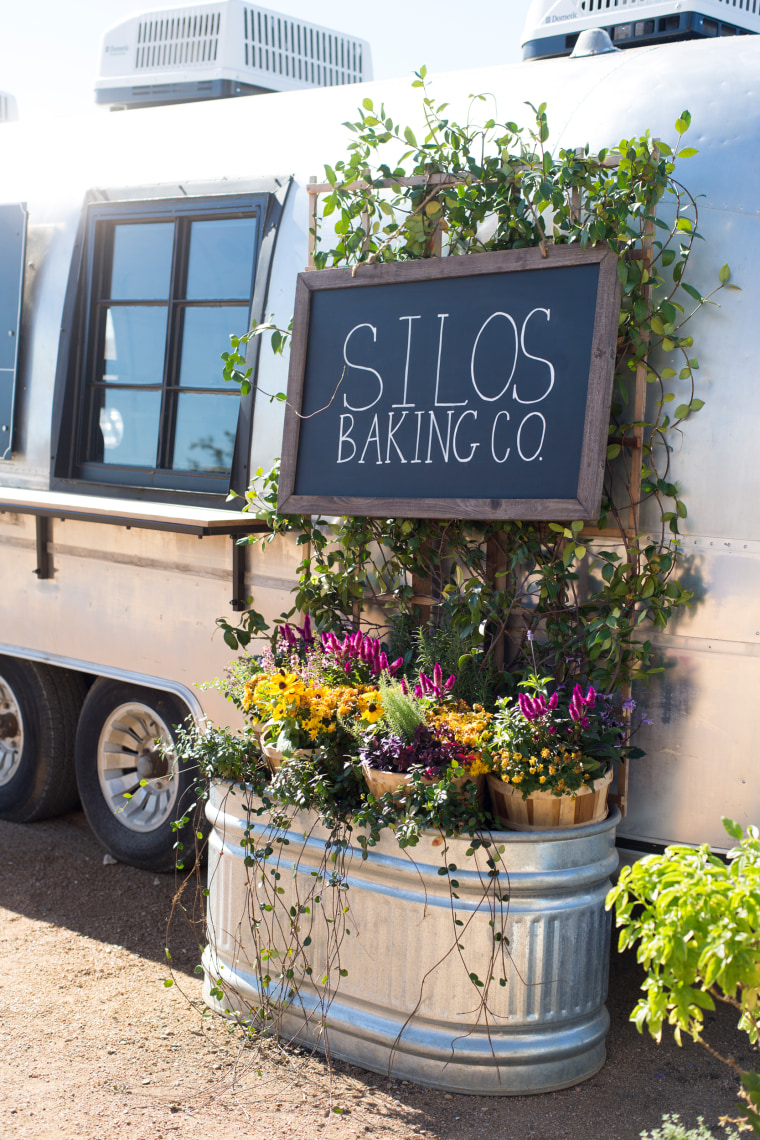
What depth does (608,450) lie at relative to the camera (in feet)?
11.5

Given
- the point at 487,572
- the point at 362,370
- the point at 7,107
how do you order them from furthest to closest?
the point at 7,107, the point at 362,370, the point at 487,572

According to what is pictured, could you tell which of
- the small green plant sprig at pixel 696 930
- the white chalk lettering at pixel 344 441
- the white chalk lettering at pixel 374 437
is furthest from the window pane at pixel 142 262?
the small green plant sprig at pixel 696 930

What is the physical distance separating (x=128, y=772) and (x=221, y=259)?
94.0 inches

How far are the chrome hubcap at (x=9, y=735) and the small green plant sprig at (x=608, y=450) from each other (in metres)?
2.06

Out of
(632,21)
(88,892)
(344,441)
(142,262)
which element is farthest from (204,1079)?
(632,21)

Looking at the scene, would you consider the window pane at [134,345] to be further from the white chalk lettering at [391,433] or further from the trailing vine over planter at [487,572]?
the white chalk lettering at [391,433]

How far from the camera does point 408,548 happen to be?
393 centimetres

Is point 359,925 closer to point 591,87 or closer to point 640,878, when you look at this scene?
point 640,878

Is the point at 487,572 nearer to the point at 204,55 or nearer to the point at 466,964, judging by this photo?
the point at 466,964

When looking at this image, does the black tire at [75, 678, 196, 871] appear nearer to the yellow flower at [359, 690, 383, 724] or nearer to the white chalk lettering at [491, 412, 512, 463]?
the yellow flower at [359, 690, 383, 724]

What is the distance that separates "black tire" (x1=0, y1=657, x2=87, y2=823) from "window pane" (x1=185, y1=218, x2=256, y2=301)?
6.72 ft

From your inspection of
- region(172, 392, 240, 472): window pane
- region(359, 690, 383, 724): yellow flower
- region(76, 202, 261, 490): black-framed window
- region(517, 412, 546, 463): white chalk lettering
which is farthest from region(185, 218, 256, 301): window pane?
region(359, 690, 383, 724): yellow flower

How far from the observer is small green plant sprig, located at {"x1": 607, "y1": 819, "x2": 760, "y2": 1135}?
1989mm

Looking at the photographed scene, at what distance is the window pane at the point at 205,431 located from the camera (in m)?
4.62
